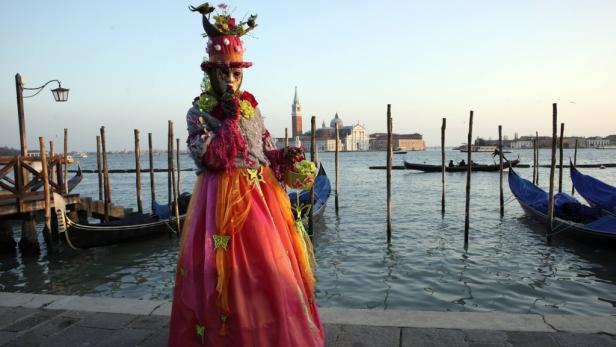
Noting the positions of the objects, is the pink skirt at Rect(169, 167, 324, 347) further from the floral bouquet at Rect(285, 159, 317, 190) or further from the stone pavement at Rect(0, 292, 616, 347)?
the stone pavement at Rect(0, 292, 616, 347)

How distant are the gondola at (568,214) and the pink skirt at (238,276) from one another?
7.76 meters

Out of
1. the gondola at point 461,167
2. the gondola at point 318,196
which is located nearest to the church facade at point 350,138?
the gondola at point 461,167

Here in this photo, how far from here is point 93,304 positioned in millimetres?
2971

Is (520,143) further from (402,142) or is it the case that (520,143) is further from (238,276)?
(238,276)

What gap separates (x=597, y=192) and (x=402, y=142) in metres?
122

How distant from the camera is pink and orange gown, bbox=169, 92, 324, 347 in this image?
1.84 meters

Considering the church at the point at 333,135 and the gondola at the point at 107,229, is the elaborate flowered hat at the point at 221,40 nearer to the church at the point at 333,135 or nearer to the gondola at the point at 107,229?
the gondola at the point at 107,229

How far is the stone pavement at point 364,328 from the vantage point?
2.29 m

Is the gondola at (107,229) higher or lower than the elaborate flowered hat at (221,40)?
lower

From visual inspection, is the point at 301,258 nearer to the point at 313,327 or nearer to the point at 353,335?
the point at 313,327

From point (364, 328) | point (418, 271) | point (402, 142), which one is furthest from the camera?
point (402, 142)

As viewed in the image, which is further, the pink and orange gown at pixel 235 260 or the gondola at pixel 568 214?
the gondola at pixel 568 214

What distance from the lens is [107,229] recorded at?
27.8ft

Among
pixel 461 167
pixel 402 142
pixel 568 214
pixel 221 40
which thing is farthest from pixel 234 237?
pixel 402 142
